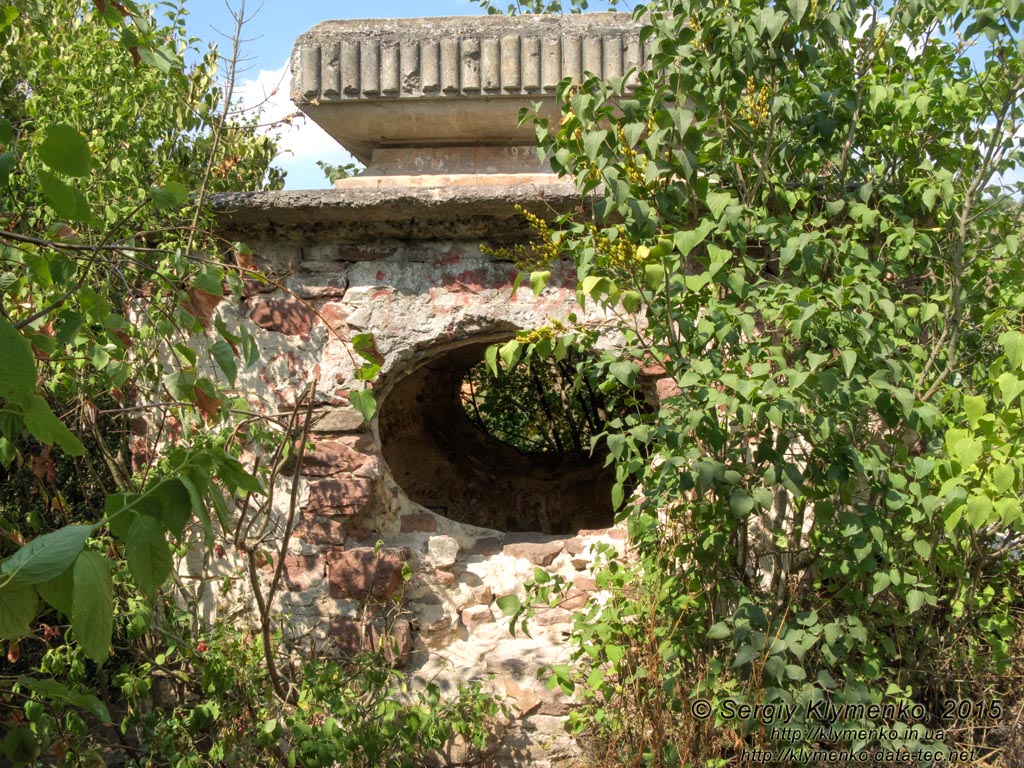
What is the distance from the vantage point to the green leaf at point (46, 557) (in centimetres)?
120

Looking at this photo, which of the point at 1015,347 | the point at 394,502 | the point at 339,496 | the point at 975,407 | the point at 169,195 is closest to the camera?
the point at 169,195

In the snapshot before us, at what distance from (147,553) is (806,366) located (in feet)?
7.27

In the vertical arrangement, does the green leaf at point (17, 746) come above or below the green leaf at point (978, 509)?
below

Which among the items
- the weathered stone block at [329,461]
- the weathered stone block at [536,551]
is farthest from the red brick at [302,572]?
the weathered stone block at [536,551]

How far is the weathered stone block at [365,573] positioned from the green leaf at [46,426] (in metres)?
2.29

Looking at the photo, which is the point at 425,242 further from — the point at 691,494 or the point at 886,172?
the point at 886,172

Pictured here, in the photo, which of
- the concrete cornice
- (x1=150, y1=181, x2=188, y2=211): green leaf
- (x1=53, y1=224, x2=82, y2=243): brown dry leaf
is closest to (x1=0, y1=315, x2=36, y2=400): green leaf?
(x1=150, y1=181, x2=188, y2=211): green leaf

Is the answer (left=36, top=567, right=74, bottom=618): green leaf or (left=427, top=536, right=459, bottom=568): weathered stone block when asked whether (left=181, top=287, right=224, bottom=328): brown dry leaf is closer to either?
(left=36, top=567, right=74, bottom=618): green leaf

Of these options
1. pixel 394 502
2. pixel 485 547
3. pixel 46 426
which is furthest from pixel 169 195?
pixel 485 547

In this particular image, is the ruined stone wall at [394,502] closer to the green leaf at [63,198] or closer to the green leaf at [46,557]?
the green leaf at [63,198]

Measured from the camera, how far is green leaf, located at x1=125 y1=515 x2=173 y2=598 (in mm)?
1377

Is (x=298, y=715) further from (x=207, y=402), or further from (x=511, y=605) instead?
(x=207, y=402)

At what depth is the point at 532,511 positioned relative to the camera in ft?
21.9

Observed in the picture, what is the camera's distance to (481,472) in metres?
6.56
